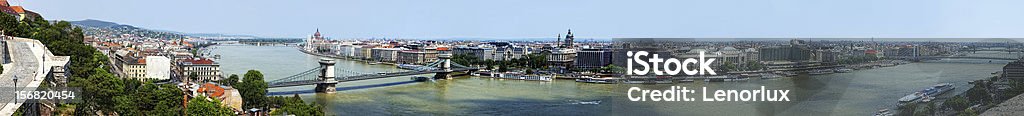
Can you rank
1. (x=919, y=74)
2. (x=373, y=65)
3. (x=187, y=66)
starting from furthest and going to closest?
(x=373, y=65)
(x=187, y=66)
(x=919, y=74)

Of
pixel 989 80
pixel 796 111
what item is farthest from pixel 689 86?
pixel 989 80

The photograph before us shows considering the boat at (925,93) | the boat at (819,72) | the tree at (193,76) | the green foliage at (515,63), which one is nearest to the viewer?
the boat at (925,93)

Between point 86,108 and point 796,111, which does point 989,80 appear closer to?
point 796,111

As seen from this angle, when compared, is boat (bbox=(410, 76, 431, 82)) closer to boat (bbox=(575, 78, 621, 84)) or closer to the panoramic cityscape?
the panoramic cityscape

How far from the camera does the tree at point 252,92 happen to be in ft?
18.2

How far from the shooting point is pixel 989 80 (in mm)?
6762

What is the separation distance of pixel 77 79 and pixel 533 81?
6275mm

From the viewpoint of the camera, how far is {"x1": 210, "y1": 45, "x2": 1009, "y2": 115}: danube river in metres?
4.81

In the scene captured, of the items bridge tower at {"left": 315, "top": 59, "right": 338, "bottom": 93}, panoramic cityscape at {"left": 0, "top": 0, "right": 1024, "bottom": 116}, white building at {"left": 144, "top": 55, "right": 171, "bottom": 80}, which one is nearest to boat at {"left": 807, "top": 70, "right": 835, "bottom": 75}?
panoramic cityscape at {"left": 0, "top": 0, "right": 1024, "bottom": 116}

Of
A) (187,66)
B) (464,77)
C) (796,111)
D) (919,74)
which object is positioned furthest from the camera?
(464,77)

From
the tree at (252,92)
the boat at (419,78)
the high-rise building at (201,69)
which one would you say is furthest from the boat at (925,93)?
the high-rise building at (201,69)

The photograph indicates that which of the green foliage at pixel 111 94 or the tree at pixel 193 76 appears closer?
the green foliage at pixel 111 94

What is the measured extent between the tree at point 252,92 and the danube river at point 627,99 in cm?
48

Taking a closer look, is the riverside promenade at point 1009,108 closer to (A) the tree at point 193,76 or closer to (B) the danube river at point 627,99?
(B) the danube river at point 627,99
